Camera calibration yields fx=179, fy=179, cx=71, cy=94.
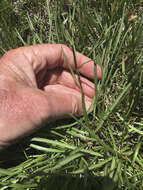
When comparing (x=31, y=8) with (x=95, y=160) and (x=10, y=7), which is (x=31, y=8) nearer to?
(x=10, y=7)

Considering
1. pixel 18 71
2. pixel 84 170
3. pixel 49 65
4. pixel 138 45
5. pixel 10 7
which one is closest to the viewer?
pixel 84 170

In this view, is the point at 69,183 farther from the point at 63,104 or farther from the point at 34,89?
the point at 34,89

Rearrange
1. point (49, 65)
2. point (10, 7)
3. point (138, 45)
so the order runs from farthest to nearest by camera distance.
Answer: point (10, 7)
point (49, 65)
point (138, 45)

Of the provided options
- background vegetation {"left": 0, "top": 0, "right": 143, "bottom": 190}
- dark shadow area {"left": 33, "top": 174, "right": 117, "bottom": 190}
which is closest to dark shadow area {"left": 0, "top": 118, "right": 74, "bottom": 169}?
background vegetation {"left": 0, "top": 0, "right": 143, "bottom": 190}

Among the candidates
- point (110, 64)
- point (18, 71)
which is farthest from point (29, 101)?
point (110, 64)

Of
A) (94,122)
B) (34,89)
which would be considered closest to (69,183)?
(94,122)

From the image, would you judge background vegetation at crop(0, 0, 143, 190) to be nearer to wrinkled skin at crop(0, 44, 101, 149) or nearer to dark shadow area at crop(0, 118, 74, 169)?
dark shadow area at crop(0, 118, 74, 169)
